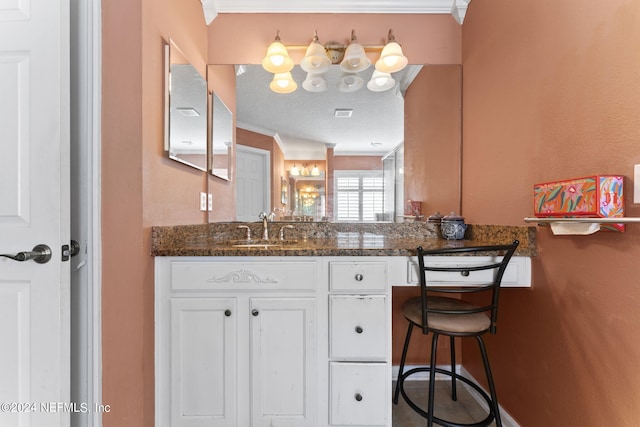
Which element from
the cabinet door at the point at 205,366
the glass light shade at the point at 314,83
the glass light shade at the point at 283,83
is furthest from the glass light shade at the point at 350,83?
the cabinet door at the point at 205,366

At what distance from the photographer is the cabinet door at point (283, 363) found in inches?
51.6

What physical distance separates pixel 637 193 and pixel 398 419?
1.47 metres

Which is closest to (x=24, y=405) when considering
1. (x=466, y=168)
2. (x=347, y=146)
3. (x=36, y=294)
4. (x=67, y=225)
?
(x=36, y=294)

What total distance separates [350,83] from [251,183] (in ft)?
3.26

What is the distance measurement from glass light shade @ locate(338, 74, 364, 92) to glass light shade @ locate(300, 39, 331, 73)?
0.15 metres

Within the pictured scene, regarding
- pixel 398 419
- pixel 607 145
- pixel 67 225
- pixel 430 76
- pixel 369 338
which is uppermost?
pixel 430 76

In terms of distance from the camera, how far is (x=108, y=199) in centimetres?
118

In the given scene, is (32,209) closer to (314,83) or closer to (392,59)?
(314,83)

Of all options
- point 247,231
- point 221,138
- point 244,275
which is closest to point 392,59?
point 221,138

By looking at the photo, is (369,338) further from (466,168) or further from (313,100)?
(313,100)

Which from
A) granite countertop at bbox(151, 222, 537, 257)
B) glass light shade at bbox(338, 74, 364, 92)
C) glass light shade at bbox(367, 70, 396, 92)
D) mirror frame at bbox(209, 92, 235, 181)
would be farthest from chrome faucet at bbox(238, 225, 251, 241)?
glass light shade at bbox(367, 70, 396, 92)

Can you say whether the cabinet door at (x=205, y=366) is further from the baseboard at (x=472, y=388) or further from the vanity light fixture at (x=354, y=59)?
the vanity light fixture at (x=354, y=59)

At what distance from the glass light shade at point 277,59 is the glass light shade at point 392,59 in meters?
0.60

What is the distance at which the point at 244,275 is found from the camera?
131 cm
